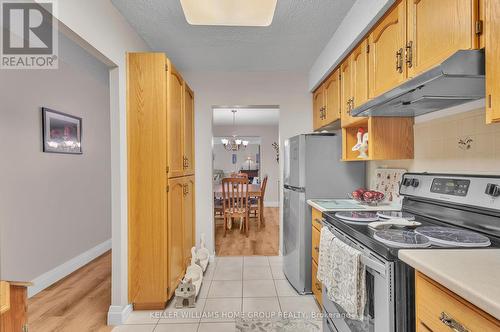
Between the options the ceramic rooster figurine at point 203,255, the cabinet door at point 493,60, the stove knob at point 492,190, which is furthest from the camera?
the ceramic rooster figurine at point 203,255

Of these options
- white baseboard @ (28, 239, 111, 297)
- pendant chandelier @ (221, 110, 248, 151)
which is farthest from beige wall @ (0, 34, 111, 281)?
pendant chandelier @ (221, 110, 248, 151)

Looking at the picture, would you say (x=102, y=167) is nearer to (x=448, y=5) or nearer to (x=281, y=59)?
(x=281, y=59)

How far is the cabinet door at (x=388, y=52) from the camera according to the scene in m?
1.42

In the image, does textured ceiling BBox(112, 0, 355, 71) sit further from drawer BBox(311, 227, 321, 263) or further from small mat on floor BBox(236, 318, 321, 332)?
small mat on floor BBox(236, 318, 321, 332)

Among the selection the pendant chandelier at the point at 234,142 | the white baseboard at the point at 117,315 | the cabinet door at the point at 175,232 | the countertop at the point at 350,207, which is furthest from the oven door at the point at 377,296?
the pendant chandelier at the point at 234,142

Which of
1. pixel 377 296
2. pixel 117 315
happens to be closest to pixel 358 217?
pixel 377 296

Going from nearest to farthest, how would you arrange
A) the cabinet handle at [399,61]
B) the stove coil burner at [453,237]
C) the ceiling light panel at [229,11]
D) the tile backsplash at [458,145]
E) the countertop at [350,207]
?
the stove coil burner at [453,237] → the tile backsplash at [458,145] → the cabinet handle at [399,61] → the ceiling light panel at [229,11] → the countertop at [350,207]

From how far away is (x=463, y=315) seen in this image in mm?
702

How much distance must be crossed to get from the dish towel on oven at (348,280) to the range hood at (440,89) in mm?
774

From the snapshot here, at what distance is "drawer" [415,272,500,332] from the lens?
653mm

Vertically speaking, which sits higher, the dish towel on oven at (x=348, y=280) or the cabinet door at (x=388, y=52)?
the cabinet door at (x=388, y=52)

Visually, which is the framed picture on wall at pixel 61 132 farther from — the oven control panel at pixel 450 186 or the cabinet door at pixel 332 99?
the oven control panel at pixel 450 186

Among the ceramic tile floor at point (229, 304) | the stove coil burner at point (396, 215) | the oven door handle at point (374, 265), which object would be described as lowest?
the ceramic tile floor at point (229, 304)

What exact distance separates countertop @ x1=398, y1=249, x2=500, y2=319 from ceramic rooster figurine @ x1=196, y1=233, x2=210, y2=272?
229cm
